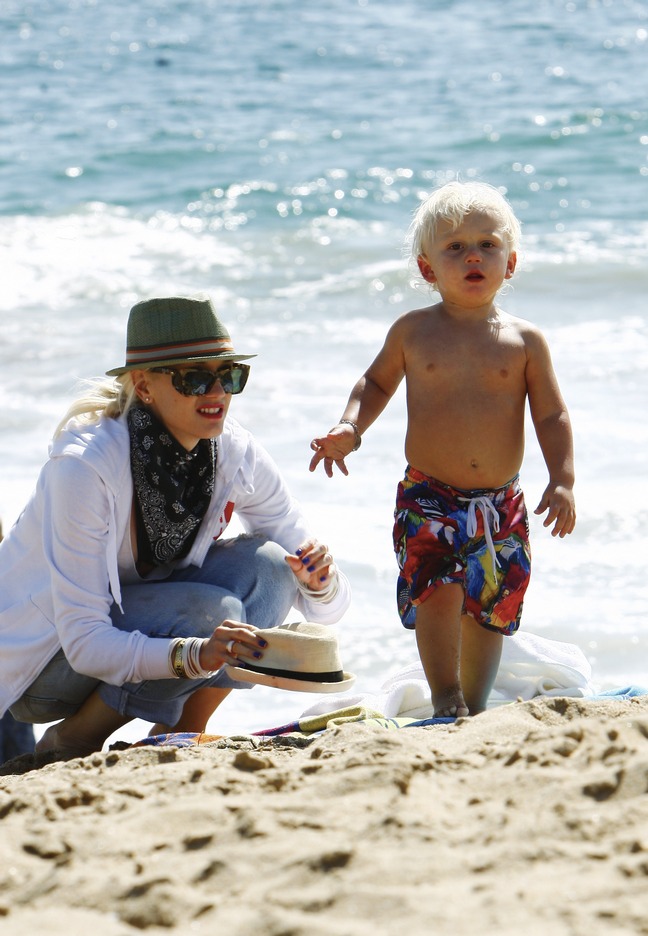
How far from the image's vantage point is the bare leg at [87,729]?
11.4 ft

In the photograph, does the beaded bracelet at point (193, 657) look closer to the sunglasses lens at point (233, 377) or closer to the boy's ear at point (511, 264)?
the sunglasses lens at point (233, 377)

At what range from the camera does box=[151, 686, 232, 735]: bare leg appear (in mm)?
3600

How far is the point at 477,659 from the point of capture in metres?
3.62

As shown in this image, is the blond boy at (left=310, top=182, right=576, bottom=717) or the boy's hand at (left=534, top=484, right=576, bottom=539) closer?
the boy's hand at (left=534, top=484, right=576, bottom=539)

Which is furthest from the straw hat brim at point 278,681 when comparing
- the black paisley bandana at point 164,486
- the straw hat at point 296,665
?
the black paisley bandana at point 164,486

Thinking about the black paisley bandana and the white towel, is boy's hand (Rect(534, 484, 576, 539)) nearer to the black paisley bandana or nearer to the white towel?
the white towel

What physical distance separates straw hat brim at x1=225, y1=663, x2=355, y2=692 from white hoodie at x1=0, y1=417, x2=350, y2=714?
198 millimetres

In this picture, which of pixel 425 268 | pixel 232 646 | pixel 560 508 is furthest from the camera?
pixel 425 268

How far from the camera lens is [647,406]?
7148mm

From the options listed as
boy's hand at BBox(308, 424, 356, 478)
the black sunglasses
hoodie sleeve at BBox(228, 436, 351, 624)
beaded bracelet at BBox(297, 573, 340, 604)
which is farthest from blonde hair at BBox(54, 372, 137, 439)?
beaded bracelet at BBox(297, 573, 340, 604)

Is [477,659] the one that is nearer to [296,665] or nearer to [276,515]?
[296,665]

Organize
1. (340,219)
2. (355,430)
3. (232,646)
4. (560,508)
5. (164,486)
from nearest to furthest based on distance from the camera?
1. (232,646)
2. (560,508)
3. (164,486)
4. (355,430)
5. (340,219)

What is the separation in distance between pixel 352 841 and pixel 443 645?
Answer: 1311 mm

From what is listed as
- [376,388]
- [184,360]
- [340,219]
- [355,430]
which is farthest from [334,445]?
[340,219]
